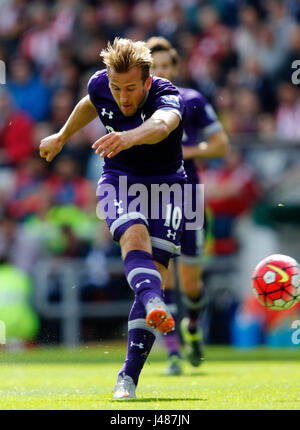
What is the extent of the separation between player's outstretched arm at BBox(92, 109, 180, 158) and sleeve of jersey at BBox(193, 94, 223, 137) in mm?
2779

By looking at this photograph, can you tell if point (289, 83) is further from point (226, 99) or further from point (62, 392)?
point (62, 392)

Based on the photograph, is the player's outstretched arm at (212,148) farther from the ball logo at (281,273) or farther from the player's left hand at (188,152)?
the ball logo at (281,273)

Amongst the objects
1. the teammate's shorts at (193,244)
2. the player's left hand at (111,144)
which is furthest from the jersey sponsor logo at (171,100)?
the teammate's shorts at (193,244)

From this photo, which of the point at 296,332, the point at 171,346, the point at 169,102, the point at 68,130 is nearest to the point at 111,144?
the point at 169,102

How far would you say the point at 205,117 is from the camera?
853 centimetres

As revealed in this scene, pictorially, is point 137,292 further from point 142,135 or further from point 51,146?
point 51,146

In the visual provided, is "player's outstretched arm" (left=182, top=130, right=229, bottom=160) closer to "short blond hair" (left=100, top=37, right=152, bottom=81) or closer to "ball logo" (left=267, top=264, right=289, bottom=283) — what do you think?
"ball logo" (left=267, top=264, right=289, bottom=283)

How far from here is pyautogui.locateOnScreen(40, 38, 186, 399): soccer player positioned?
5.52m

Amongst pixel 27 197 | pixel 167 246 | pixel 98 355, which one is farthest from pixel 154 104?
pixel 27 197

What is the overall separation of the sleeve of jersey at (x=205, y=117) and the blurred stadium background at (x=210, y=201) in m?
4.06

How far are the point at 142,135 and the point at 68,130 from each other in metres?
1.13

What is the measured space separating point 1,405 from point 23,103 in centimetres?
1186

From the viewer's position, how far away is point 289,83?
14.4m

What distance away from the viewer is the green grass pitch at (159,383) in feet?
17.5
